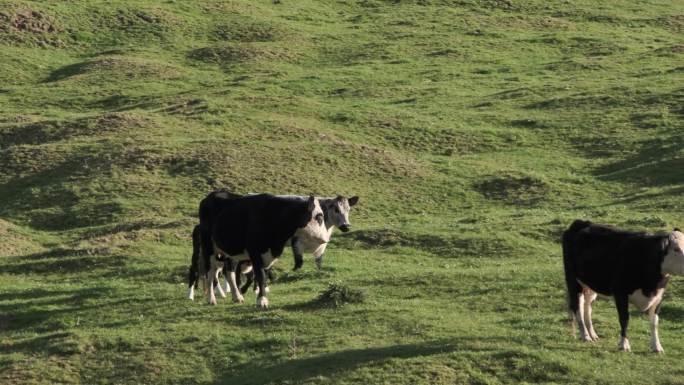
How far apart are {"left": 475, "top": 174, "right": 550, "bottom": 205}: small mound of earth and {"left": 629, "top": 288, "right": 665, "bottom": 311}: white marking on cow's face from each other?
20744 millimetres

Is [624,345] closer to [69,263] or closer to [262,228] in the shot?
[262,228]

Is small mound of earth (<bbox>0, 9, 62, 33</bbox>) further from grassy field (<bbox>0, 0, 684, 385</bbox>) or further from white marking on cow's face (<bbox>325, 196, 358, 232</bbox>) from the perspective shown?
white marking on cow's face (<bbox>325, 196, 358, 232</bbox>)

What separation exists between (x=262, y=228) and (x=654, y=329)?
875 centimetres

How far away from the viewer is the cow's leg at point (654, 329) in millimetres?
21344

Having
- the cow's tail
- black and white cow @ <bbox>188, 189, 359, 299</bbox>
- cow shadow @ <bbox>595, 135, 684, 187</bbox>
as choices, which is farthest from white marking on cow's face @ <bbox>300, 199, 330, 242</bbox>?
cow shadow @ <bbox>595, 135, 684, 187</bbox>

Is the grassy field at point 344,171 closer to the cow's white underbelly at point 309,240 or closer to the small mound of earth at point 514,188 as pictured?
the small mound of earth at point 514,188

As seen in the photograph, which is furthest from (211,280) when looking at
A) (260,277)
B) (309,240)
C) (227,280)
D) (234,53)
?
(234,53)

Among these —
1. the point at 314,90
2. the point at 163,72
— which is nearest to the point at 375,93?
the point at 314,90

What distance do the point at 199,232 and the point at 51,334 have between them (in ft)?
16.2

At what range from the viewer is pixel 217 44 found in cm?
7225

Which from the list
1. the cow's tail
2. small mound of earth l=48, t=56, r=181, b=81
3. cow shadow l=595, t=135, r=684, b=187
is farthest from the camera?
small mound of earth l=48, t=56, r=181, b=81

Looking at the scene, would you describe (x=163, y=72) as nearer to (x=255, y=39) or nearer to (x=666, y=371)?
(x=255, y=39)

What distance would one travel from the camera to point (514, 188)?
43.6 m

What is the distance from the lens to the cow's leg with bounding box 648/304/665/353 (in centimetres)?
2134
